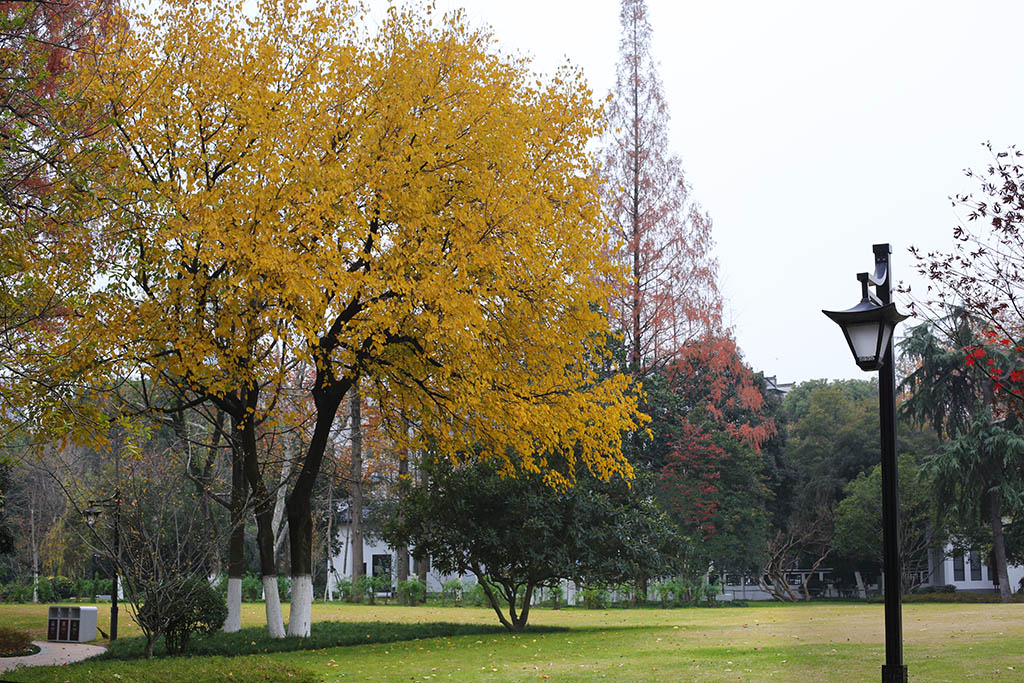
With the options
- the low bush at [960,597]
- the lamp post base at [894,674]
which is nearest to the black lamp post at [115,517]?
the lamp post base at [894,674]

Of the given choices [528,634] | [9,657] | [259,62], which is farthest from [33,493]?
[259,62]

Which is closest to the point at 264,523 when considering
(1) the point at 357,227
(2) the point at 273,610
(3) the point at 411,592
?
(2) the point at 273,610

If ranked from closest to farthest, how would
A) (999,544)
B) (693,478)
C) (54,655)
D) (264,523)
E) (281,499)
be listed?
(54,655) < (264,523) < (281,499) < (999,544) < (693,478)

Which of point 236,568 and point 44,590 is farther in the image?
point 44,590

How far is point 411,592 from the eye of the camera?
3616 centimetres

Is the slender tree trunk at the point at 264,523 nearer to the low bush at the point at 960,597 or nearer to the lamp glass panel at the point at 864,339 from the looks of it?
the lamp glass panel at the point at 864,339

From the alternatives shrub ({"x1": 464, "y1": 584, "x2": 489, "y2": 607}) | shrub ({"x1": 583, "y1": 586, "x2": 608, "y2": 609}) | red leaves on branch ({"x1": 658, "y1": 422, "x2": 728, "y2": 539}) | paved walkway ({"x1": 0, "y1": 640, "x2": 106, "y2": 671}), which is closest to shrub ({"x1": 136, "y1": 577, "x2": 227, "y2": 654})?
paved walkway ({"x1": 0, "y1": 640, "x2": 106, "y2": 671})

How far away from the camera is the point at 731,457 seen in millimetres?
35062

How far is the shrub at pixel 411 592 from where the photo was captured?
35969mm

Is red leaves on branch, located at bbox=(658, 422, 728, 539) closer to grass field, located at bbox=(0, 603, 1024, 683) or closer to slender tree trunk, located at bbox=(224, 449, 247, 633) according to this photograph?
grass field, located at bbox=(0, 603, 1024, 683)

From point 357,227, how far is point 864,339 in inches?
383

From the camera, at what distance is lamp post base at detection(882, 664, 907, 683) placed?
6.51 meters

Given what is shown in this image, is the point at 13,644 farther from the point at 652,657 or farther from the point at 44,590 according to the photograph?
the point at 44,590

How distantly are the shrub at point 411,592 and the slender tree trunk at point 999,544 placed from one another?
18.8m
